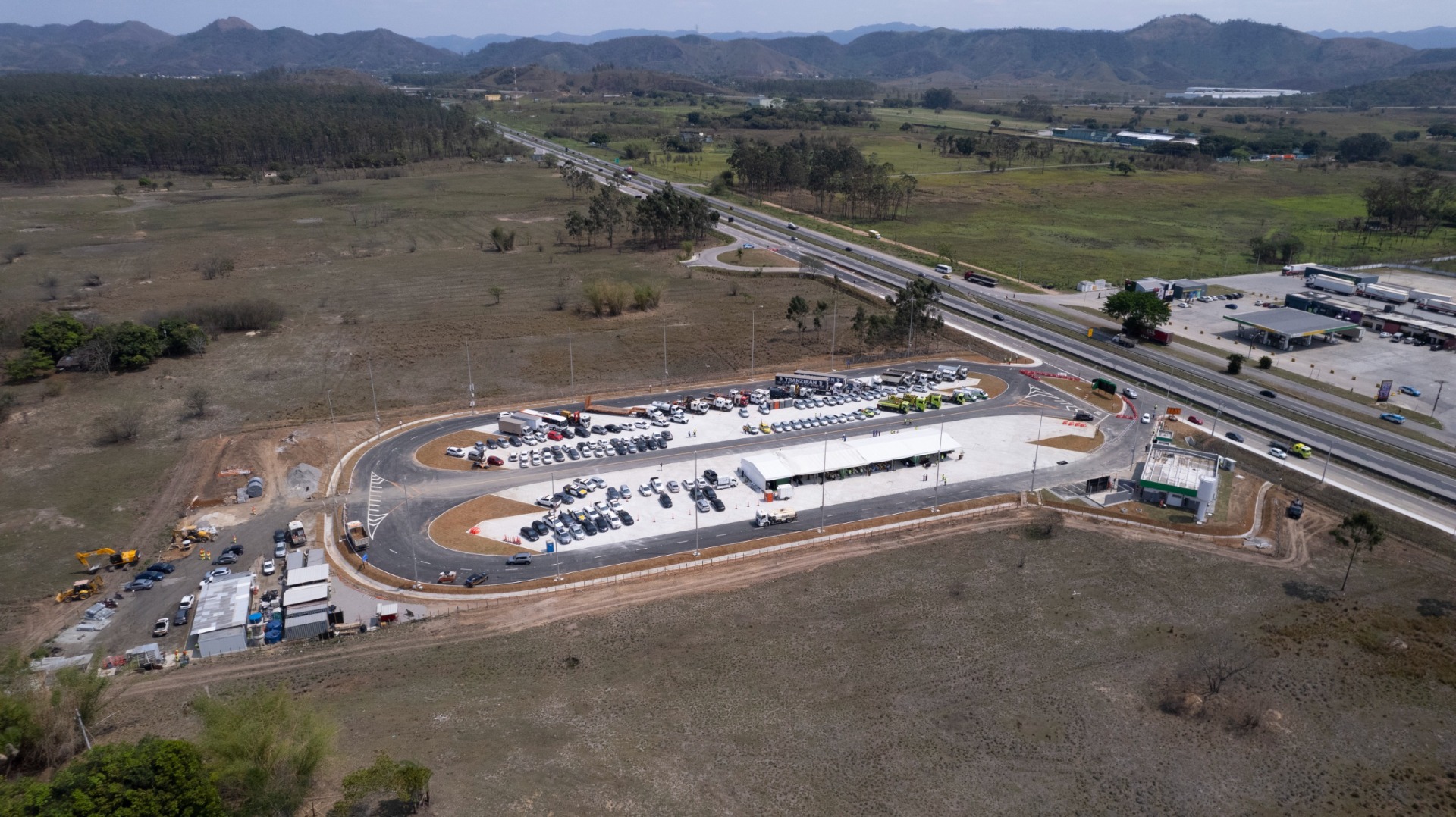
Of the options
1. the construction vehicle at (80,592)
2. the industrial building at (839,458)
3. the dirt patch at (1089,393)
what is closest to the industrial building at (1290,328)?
the dirt patch at (1089,393)

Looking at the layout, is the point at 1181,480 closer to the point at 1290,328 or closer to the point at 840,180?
the point at 1290,328

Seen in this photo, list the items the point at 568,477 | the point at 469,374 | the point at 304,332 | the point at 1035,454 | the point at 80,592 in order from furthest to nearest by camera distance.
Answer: the point at 304,332
the point at 469,374
the point at 1035,454
the point at 568,477
the point at 80,592

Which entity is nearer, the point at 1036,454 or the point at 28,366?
the point at 1036,454

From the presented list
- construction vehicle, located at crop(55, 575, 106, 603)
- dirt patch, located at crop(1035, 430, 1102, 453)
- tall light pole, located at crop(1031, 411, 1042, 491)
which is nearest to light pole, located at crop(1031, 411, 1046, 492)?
tall light pole, located at crop(1031, 411, 1042, 491)

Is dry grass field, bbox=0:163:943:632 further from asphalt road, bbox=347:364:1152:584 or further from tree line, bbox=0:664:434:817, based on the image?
tree line, bbox=0:664:434:817

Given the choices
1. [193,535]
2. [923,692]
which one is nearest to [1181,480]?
[923,692]
